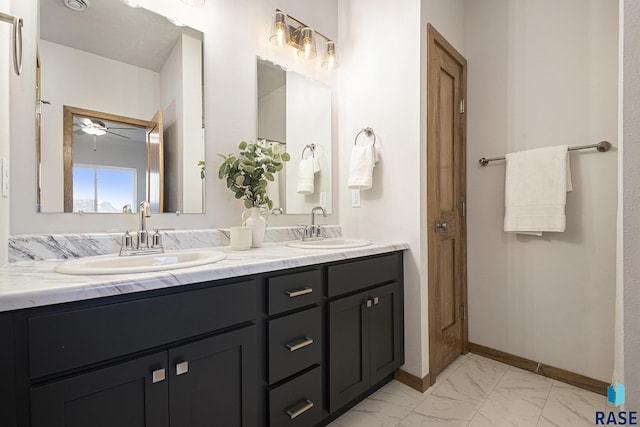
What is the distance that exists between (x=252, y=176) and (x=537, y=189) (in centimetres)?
171

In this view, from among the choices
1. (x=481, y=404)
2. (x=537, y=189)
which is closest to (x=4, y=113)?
(x=481, y=404)

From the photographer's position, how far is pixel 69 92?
119 cm

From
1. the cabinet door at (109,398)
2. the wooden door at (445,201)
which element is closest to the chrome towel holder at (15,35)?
the cabinet door at (109,398)

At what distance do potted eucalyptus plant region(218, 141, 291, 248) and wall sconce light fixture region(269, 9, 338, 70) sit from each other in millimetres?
756

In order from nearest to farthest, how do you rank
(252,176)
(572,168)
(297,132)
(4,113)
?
(4,113), (252,176), (572,168), (297,132)

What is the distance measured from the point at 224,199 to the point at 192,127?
0.40 meters

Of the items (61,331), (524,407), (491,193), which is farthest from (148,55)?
(524,407)

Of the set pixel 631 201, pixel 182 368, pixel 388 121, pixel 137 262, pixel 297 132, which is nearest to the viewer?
pixel 631 201

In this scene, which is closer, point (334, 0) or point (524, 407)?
point (524, 407)

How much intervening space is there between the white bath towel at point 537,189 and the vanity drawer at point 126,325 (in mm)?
1762

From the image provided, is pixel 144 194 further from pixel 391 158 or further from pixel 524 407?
pixel 524 407

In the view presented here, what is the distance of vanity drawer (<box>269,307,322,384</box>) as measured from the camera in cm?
109

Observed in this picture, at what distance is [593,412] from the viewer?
1.49 meters

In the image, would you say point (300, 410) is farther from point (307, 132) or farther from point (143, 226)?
point (307, 132)
